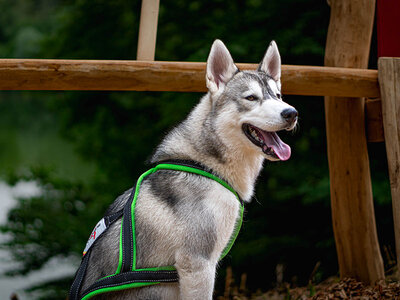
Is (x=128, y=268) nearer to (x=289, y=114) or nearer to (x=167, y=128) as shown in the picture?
(x=289, y=114)

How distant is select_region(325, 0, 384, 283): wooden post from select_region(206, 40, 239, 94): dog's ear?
1.56 metres

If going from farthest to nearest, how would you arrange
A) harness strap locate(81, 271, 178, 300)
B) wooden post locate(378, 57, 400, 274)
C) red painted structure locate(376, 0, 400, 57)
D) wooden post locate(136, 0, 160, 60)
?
red painted structure locate(376, 0, 400, 57)
wooden post locate(378, 57, 400, 274)
wooden post locate(136, 0, 160, 60)
harness strap locate(81, 271, 178, 300)

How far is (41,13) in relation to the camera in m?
20.0

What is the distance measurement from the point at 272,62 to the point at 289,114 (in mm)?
611

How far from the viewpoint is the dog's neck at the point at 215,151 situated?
2.77 metres

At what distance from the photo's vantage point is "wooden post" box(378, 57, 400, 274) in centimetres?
368

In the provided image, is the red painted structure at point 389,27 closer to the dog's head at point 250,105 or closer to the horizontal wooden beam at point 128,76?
the horizontal wooden beam at point 128,76

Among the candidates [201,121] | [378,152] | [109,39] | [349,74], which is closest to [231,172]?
[201,121]

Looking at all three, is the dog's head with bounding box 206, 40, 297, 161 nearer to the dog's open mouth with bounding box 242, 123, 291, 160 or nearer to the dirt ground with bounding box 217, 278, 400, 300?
the dog's open mouth with bounding box 242, 123, 291, 160

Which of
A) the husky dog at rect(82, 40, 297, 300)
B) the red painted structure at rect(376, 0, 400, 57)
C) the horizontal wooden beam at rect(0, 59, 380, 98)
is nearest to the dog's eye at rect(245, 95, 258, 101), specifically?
the husky dog at rect(82, 40, 297, 300)

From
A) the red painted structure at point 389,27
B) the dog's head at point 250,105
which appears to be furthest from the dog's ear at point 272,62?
the red painted structure at point 389,27

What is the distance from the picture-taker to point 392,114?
3.71 meters

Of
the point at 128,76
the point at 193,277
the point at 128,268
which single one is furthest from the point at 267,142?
the point at 128,76

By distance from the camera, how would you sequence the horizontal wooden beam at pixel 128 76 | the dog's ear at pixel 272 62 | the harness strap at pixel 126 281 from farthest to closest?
1. the horizontal wooden beam at pixel 128 76
2. the dog's ear at pixel 272 62
3. the harness strap at pixel 126 281
